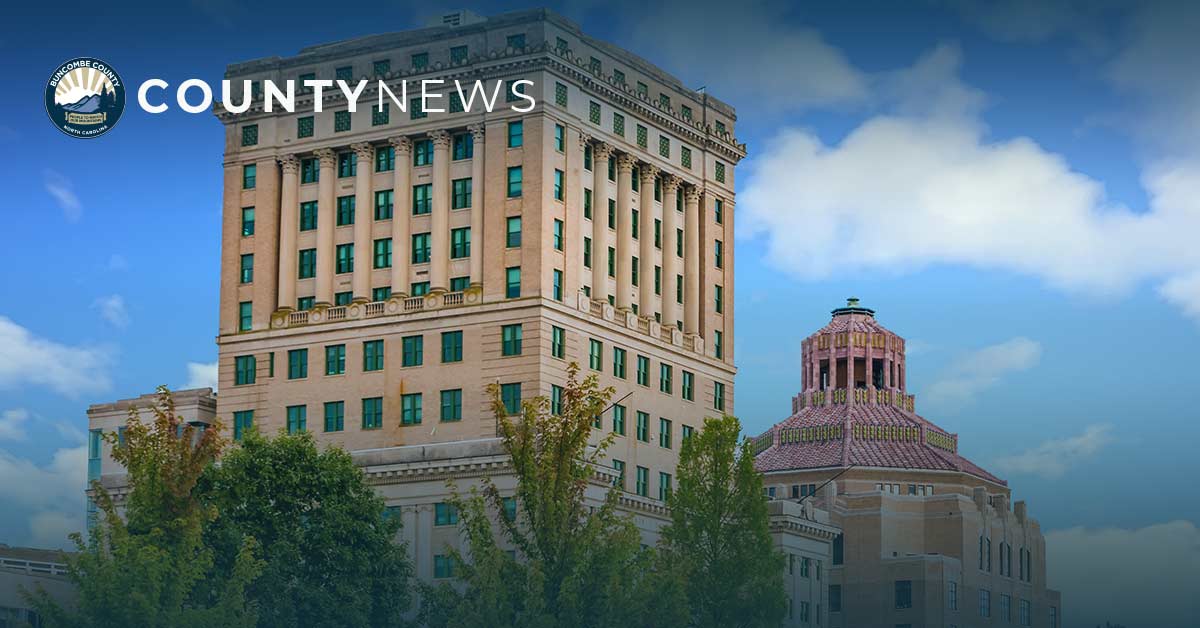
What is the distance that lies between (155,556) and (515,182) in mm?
45919

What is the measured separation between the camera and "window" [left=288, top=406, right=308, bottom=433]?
5586 inches

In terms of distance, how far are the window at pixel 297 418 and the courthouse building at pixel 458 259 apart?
4.9 inches

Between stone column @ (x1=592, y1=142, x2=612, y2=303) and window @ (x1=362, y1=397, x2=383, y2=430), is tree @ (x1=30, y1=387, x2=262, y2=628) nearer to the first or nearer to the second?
window @ (x1=362, y1=397, x2=383, y2=430)

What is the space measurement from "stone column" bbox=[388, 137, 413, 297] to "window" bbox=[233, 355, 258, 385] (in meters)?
10.9

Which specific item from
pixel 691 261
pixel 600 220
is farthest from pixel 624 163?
pixel 691 261

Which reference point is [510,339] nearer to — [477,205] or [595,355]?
[595,355]

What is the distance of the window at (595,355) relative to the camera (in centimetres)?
14012

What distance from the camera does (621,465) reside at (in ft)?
466

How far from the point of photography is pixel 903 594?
174 meters

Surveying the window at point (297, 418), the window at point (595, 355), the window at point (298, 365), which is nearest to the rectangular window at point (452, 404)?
the window at point (595, 355)

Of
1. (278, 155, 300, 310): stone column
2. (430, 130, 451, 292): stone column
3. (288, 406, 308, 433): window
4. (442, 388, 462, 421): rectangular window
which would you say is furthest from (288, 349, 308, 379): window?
(442, 388, 462, 421): rectangular window

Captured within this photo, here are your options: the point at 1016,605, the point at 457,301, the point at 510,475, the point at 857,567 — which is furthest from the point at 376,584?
the point at 1016,605

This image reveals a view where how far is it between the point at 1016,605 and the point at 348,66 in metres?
75.8

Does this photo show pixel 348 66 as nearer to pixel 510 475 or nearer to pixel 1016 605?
pixel 510 475
